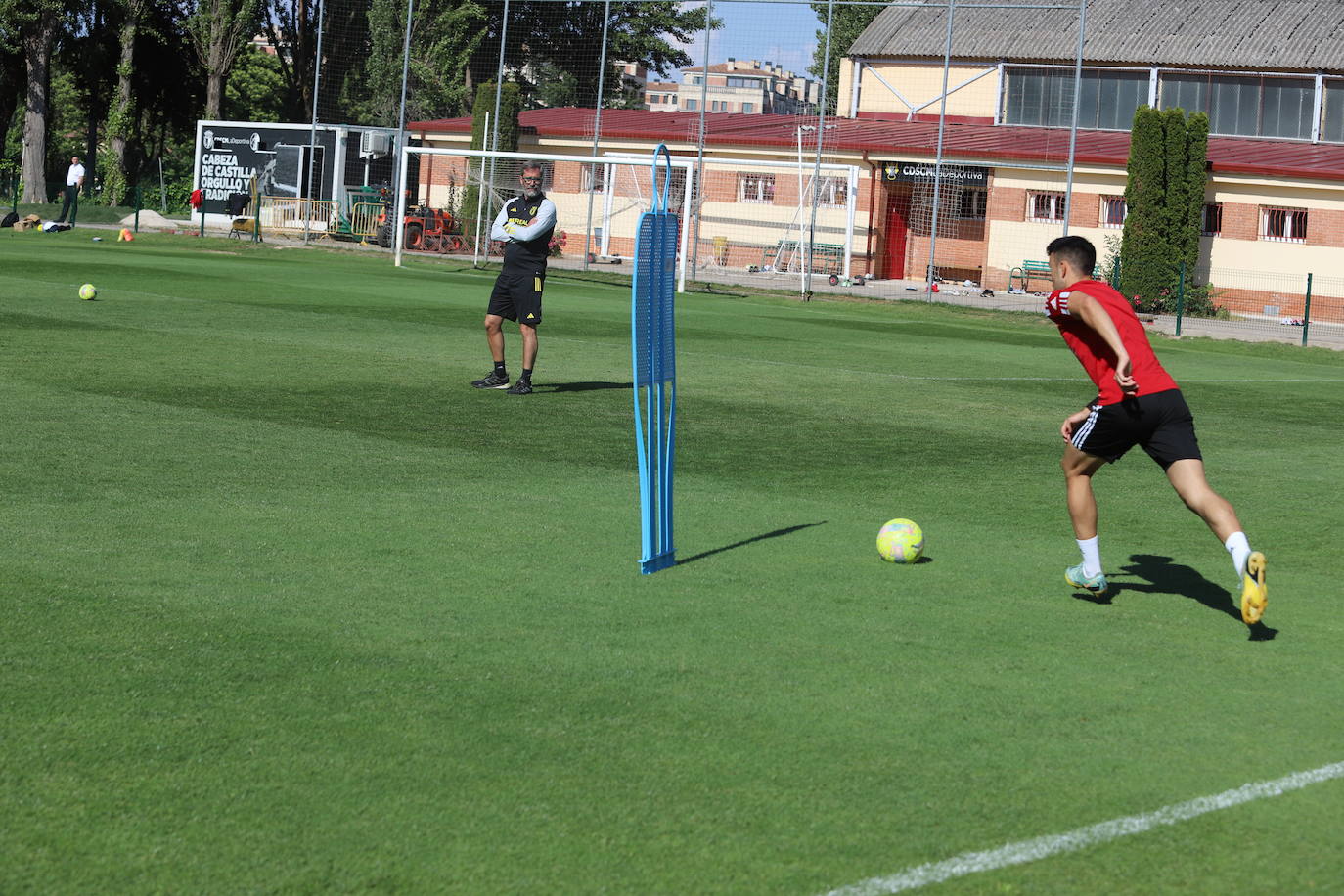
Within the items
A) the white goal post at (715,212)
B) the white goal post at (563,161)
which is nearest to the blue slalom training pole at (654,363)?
the white goal post at (563,161)

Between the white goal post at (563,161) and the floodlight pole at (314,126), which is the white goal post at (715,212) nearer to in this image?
the white goal post at (563,161)

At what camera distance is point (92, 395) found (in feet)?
41.5

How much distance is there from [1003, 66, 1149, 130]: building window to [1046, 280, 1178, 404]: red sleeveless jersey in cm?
4283

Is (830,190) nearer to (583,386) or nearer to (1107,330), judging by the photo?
(583,386)

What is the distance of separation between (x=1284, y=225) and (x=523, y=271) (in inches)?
1273

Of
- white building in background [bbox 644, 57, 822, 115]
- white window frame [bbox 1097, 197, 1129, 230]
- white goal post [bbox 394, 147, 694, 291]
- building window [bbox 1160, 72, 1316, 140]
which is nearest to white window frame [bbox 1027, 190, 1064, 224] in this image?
white window frame [bbox 1097, 197, 1129, 230]

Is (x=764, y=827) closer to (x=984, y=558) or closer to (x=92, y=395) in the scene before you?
(x=984, y=558)

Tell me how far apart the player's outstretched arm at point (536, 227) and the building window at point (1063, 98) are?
36822mm

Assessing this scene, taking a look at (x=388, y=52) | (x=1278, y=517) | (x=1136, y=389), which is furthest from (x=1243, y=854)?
(x=388, y=52)

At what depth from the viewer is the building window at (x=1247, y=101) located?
47156 millimetres

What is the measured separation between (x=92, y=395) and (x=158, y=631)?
24.0ft

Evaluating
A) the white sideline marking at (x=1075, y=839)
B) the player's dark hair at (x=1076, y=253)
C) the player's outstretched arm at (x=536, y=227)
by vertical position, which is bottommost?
the white sideline marking at (x=1075, y=839)

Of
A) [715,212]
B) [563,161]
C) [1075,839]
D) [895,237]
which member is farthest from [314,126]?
[1075,839]

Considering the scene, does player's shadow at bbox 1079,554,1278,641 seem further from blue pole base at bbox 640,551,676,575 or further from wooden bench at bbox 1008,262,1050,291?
wooden bench at bbox 1008,262,1050,291
